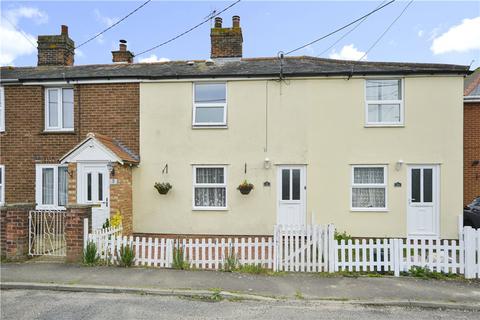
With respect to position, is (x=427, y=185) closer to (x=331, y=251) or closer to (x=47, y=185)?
(x=331, y=251)

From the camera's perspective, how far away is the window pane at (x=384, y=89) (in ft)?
36.4

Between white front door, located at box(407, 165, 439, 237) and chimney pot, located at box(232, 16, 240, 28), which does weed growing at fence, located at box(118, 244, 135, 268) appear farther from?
chimney pot, located at box(232, 16, 240, 28)

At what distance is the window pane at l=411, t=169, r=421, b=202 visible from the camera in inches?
426

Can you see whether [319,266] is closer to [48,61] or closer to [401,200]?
[401,200]

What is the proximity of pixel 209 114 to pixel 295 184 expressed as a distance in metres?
3.55

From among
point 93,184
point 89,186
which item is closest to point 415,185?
point 93,184

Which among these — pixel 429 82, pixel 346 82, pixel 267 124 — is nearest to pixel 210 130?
pixel 267 124

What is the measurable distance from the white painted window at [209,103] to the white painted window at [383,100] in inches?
179

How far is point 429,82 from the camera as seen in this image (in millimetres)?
10844

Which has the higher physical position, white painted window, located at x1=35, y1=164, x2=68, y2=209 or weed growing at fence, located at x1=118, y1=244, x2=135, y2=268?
white painted window, located at x1=35, y1=164, x2=68, y2=209

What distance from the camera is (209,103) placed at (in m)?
11.5

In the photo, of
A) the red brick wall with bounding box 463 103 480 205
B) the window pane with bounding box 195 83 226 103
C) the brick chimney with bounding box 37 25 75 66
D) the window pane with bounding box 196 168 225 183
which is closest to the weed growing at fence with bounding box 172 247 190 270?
the window pane with bounding box 196 168 225 183

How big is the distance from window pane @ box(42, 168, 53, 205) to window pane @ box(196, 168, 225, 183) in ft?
16.8

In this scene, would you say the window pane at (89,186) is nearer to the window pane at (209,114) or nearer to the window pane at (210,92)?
the window pane at (209,114)
